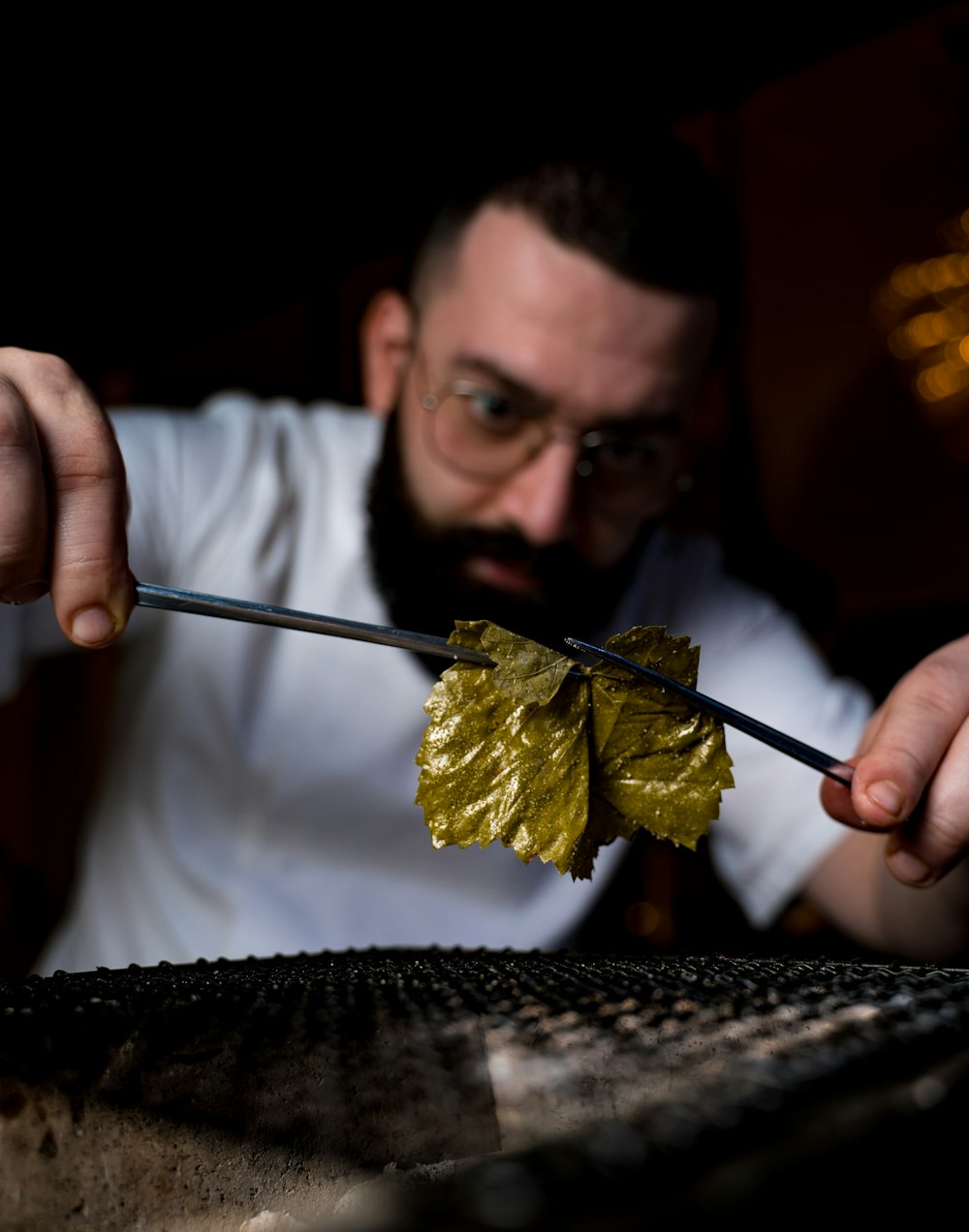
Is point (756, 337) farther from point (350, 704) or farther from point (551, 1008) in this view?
point (551, 1008)

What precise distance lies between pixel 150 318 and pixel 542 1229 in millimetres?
3881

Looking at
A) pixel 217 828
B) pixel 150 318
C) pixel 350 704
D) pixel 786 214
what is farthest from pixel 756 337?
pixel 217 828

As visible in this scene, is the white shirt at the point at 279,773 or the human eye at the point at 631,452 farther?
the white shirt at the point at 279,773

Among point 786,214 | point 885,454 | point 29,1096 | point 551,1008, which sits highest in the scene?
point 786,214

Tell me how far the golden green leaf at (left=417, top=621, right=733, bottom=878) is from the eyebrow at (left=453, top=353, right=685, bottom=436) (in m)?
0.96

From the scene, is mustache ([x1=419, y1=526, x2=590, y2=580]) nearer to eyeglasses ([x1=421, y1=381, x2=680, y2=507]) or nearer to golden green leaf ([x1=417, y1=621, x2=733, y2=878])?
eyeglasses ([x1=421, y1=381, x2=680, y2=507])

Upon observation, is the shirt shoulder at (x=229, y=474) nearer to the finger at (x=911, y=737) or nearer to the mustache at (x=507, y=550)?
the mustache at (x=507, y=550)

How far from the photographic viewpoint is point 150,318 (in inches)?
148

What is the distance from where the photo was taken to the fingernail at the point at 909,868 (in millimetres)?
1042

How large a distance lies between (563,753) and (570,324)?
106 cm

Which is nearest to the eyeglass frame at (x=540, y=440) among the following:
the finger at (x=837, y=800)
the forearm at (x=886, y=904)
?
the forearm at (x=886, y=904)

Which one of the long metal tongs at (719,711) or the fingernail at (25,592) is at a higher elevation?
the long metal tongs at (719,711)

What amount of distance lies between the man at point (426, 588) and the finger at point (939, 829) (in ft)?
1.86

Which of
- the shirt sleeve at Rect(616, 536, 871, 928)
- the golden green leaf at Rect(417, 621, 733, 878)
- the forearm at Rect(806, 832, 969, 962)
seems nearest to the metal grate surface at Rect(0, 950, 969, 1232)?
the golden green leaf at Rect(417, 621, 733, 878)
